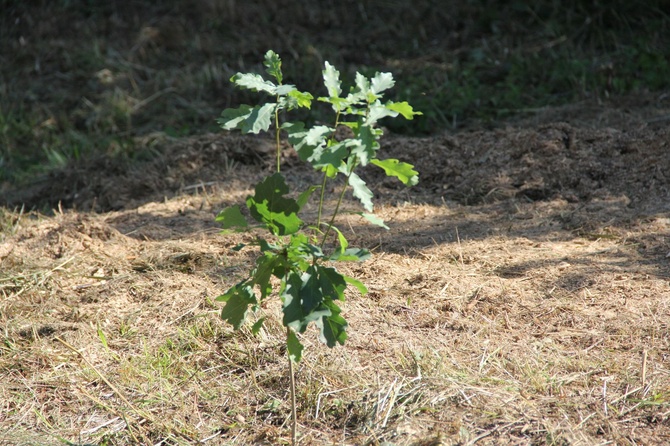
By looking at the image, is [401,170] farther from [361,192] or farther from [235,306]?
[235,306]

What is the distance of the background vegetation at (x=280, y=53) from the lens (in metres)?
5.81

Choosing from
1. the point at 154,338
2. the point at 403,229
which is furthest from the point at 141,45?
the point at 154,338

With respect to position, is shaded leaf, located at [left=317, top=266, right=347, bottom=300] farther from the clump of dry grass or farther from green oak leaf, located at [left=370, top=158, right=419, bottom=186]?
the clump of dry grass

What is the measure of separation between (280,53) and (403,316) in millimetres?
4057

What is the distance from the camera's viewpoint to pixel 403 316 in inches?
128

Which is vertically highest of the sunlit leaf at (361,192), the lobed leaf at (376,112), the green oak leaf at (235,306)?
the lobed leaf at (376,112)

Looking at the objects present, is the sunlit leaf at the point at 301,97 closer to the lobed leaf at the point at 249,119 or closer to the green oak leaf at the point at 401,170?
the lobed leaf at the point at 249,119

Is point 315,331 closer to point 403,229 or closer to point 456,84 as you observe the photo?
point 403,229

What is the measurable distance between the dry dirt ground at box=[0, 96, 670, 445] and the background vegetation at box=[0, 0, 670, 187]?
102 centimetres

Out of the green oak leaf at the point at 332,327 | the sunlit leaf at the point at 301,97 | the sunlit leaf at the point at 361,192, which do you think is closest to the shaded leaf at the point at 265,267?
the green oak leaf at the point at 332,327

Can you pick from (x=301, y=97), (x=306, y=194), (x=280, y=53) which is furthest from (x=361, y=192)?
(x=280, y=53)

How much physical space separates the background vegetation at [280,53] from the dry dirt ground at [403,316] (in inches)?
40.0

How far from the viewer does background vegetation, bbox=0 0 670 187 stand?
5.81 m

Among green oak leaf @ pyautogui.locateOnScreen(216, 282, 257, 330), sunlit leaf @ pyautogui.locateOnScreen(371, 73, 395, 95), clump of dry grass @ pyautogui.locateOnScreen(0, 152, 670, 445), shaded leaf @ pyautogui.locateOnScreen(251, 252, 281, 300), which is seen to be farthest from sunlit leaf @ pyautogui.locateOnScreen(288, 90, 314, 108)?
clump of dry grass @ pyautogui.locateOnScreen(0, 152, 670, 445)
